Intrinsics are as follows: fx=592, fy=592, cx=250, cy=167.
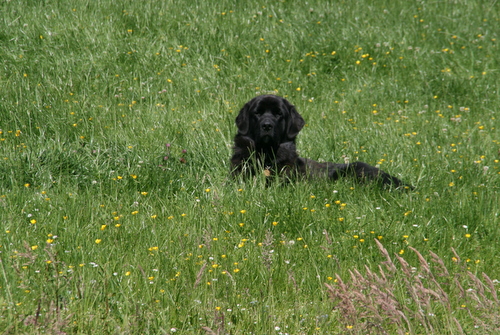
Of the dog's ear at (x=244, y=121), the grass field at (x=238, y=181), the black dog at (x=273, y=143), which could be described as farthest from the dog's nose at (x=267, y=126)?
the grass field at (x=238, y=181)

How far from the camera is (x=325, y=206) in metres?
4.56

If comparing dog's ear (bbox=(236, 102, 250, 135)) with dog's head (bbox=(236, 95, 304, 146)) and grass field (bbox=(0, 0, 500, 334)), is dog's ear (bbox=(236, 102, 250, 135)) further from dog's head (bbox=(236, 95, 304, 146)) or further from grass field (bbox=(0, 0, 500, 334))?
grass field (bbox=(0, 0, 500, 334))

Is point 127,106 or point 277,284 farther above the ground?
point 277,284

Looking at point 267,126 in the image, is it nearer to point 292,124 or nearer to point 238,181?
point 292,124

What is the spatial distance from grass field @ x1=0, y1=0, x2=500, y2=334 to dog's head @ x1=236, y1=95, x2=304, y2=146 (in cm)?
41

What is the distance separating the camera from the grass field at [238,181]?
2908 millimetres

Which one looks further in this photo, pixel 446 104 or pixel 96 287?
pixel 446 104

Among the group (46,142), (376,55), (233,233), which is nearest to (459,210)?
(233,233)

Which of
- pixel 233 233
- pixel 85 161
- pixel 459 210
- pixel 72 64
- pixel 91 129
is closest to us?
pixel 233 233

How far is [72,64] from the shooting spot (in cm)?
809

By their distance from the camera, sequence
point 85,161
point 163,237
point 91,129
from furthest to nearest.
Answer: point 91,129, point 85,161, point 163,237

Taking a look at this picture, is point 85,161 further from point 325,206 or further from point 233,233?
point 325,206

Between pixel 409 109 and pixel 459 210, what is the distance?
390cm

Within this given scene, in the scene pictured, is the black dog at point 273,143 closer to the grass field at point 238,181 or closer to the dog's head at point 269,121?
the dog's head at point 269,121
